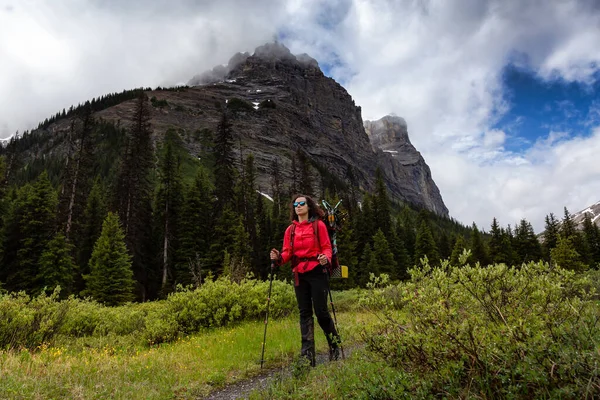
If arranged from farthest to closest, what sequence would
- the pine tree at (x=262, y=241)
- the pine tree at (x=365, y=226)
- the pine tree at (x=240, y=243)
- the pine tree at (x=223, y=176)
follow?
the pine tree at (x=365, y=226) → the pine tree at (x=262, y=241) → the pine tree at (x=223, y=176) → the pine tree at (x=240, y=243)

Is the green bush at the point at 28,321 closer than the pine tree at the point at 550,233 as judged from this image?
Yes

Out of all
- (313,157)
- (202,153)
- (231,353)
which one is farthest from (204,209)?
(313,157)

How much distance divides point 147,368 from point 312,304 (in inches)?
115

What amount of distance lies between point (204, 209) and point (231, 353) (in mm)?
34907

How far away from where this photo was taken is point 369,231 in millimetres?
56312

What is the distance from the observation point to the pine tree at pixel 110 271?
27672 millimetres

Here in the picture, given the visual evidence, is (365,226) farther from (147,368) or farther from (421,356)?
(421,356)

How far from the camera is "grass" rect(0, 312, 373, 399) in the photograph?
468cm

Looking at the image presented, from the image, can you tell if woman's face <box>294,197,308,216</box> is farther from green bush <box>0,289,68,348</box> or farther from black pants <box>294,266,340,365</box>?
green bush <box>0,289,68,348</box>

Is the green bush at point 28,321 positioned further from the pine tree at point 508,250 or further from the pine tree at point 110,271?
the pine tree at point 508,250

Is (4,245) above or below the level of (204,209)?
below

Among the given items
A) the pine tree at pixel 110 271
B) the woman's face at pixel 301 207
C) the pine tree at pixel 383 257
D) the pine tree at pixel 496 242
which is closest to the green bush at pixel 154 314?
the woman's face at pixel 301 207

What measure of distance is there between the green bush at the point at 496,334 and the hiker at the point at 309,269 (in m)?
1.68

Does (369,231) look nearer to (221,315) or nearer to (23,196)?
(23,196)
